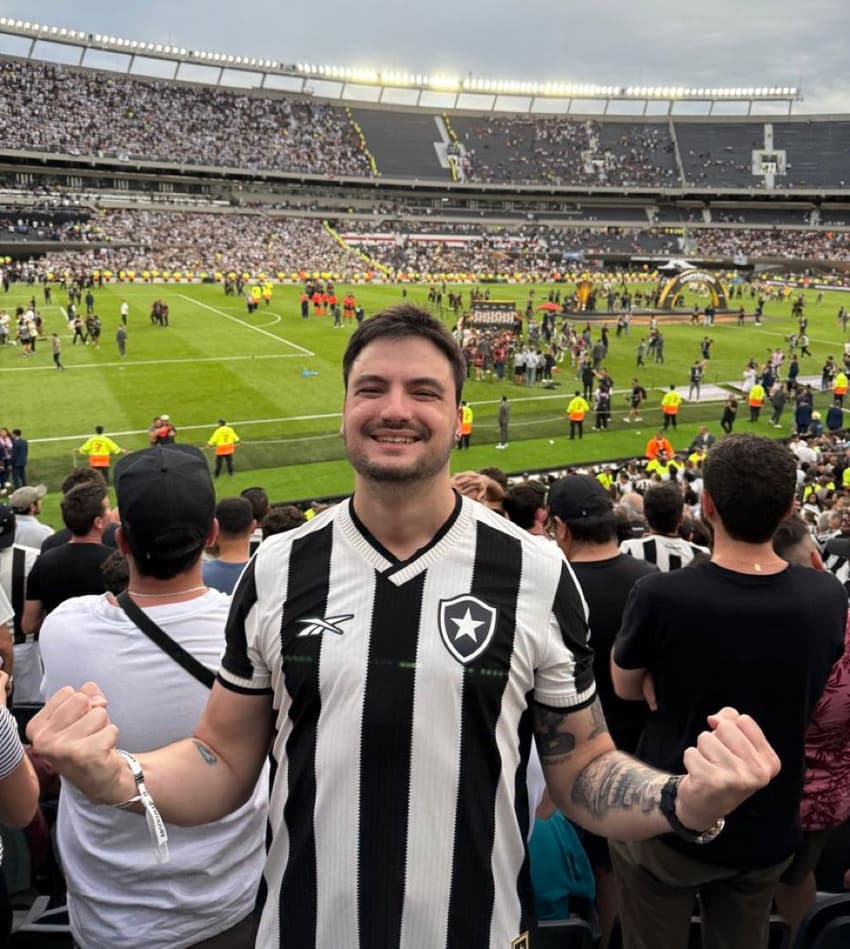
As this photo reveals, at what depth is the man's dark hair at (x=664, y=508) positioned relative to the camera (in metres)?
5.96

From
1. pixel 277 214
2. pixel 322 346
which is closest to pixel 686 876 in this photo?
pixel 322 346

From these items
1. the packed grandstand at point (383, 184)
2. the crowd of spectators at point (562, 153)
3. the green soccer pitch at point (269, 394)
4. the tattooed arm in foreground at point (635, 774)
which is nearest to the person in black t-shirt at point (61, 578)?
the tattooed arm in foreground at point (635, 774)

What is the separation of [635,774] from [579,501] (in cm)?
238

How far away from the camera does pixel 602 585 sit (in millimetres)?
4293

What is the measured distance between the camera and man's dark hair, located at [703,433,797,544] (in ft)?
10.4

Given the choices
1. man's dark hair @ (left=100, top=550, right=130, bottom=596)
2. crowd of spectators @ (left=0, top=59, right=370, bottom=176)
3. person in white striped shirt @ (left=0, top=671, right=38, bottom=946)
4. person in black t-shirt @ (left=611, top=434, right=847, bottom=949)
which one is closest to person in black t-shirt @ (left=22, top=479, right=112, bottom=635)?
man's dark hair @ (left=100, top=550, right=130, bottom=596)

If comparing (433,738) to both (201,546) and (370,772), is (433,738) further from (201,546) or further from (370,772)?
(201,546)

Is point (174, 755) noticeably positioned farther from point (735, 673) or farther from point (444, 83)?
point (444, 83)

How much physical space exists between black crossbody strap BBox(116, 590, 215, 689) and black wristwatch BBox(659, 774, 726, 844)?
4.99ft

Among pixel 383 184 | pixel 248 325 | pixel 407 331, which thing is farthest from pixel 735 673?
pixel 383 184

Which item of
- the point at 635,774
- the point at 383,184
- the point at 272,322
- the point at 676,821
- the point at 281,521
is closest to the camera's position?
the point at 676,821

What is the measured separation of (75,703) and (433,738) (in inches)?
36.0

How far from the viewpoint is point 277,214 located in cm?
7988

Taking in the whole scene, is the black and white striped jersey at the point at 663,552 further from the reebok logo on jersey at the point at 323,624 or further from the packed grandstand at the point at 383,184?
the packed grandstand at the point at 383,184
